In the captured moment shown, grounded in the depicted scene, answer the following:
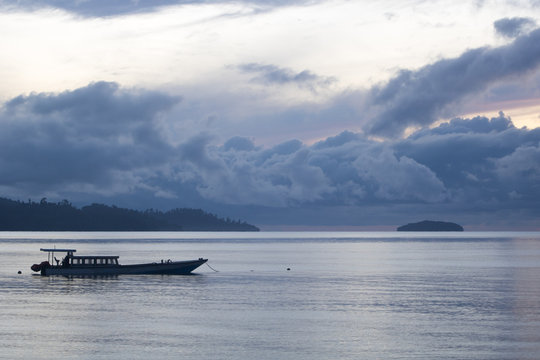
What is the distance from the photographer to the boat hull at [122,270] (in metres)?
142

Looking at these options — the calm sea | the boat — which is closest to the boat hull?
the boat

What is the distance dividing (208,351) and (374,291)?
5915cm

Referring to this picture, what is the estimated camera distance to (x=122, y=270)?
471 ft

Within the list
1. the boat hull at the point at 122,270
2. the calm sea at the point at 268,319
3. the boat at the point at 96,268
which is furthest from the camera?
the boat at the point at 96,268

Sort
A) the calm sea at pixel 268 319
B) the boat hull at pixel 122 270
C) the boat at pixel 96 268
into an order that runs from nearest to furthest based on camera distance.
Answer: the calm sea at pixel 268 319 → the boat hull at pixel 122 270 → the boat at pixel 96 268

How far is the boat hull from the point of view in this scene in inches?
5586

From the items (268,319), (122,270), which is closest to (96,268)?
(122,270)

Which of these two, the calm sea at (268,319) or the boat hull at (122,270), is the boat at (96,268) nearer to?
the boat hull at (122,270)

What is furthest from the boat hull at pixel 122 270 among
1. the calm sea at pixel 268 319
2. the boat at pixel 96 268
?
the calm sea at pixel 268 319

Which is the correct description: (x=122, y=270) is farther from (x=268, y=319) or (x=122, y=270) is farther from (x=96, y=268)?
(x=268, y=319)

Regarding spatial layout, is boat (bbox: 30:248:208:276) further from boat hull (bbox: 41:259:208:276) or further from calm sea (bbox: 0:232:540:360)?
calm sea (bbox: 0:232:540:360)

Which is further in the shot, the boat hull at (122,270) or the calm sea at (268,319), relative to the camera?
the boat hull at (122,270)

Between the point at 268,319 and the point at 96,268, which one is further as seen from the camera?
the point at 96,268

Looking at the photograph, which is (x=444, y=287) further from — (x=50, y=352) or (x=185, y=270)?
(x=50, y=352)
